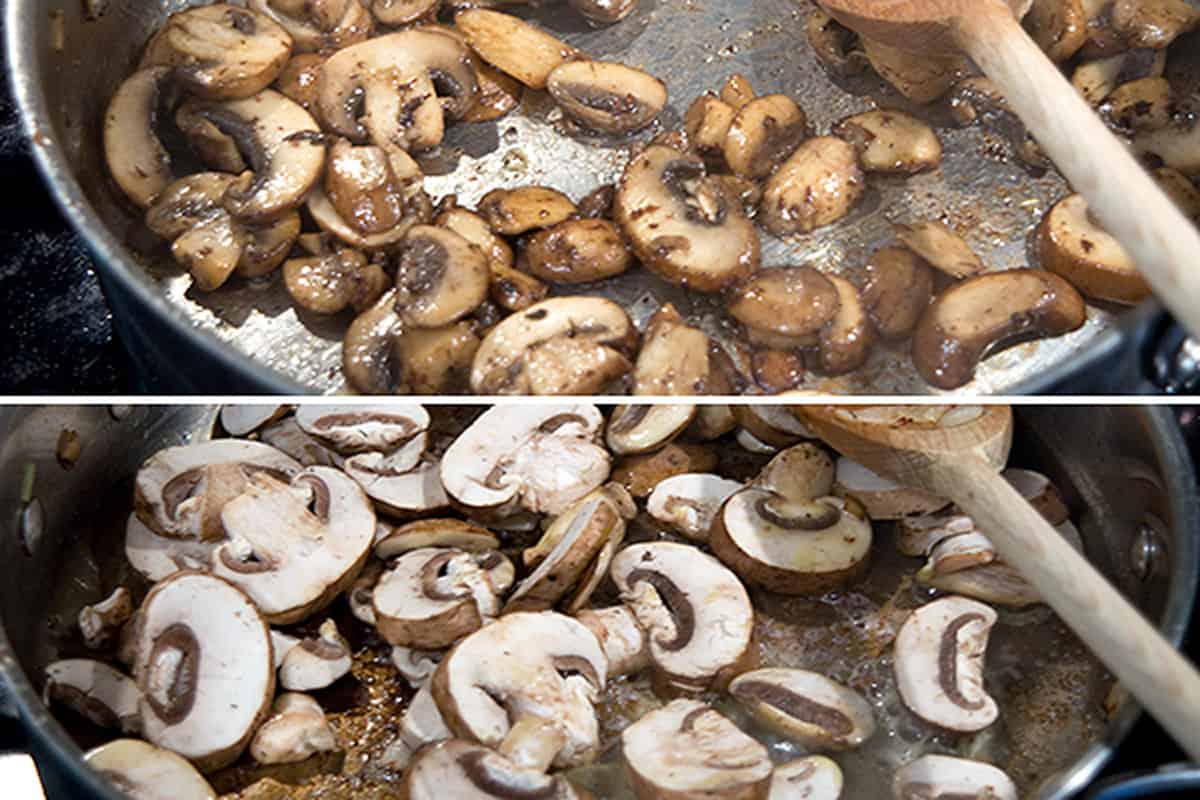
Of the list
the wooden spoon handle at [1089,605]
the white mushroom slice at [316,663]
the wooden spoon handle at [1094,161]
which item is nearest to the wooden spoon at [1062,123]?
the wooden spoon handle at [1094,161]

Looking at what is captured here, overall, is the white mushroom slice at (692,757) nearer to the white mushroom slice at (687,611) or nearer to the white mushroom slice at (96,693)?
the white mushroom slice at (687,611)

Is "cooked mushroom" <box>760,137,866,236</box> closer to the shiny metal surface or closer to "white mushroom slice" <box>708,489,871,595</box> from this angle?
the shiny metal surface

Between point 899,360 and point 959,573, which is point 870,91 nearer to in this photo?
point 899,360

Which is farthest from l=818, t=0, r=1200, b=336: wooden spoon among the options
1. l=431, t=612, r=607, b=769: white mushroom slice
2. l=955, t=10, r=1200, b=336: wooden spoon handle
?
l=431, t=612, r=607, b=769: white mushroom slice

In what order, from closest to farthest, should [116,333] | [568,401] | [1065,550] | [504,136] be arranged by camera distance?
[1065,550]
[116,333]
[568,401]
[504,136]

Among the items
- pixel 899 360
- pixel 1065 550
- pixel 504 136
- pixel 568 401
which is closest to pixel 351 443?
pixel 568 401

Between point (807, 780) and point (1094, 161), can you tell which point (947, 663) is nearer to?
point (807, 780)

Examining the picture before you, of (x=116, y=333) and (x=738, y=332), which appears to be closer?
(x=116, y=333)
